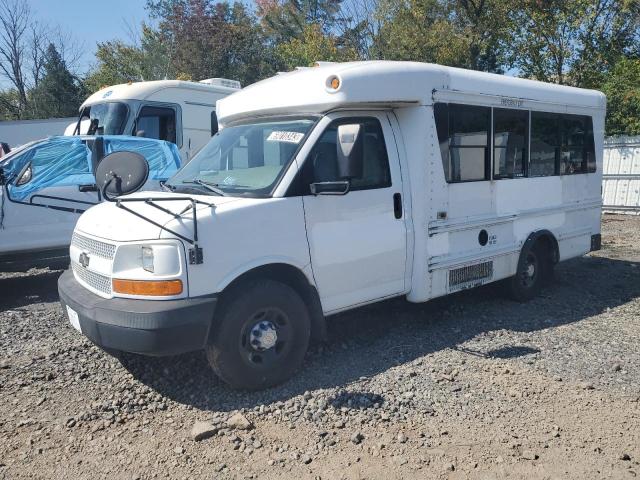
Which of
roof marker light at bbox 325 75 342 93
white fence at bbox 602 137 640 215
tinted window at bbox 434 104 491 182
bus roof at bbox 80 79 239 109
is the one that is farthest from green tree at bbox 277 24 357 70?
roof marker light at bbox 325 75 342 93

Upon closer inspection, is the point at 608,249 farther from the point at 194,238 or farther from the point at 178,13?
the point at 178,13

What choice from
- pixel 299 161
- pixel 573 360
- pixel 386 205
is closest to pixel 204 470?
pixel 299 161

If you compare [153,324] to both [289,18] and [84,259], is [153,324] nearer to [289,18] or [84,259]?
[84,259]

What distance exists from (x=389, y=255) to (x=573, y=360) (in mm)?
1816

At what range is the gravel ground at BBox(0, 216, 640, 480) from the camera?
344 centimetres

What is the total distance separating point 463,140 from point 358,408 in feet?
9.81

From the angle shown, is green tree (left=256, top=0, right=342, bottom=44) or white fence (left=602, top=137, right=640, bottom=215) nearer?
white fence (left=602, top=137, right=640, bottom=215)

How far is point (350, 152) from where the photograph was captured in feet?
14.5

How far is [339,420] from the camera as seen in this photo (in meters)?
3.91

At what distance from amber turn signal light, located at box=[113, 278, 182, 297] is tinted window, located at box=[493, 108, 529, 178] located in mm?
3765

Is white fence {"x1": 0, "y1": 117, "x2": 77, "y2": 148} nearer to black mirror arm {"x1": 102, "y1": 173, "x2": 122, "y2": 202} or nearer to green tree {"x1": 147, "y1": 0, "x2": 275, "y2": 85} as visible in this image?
green tree {"x1": 147, "y1": 0, "x2": 275, "y2": 85}

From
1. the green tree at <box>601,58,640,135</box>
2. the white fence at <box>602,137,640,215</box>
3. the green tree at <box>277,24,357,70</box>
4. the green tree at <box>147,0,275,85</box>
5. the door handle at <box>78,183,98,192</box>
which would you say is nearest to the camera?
the door handle at <box>78,183,98,192</box>

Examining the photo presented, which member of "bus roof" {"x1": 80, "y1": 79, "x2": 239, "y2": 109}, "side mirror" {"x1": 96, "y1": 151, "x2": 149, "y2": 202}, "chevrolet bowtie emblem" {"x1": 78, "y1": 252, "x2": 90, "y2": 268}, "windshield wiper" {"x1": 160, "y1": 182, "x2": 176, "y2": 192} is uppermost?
"bus roof" {"x1": 80, "y1": 79, "x2": 239, "y2": 109}

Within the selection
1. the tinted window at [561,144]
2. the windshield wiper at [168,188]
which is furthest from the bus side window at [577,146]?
the windshield wiper at [168,188]
